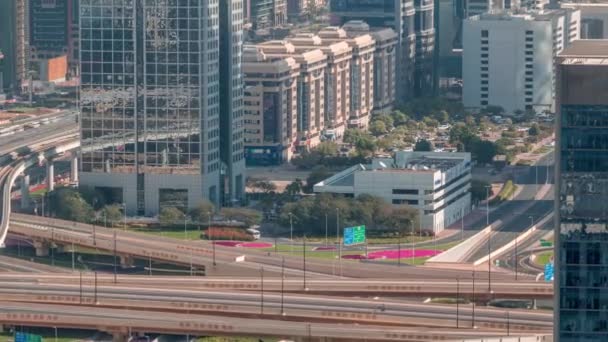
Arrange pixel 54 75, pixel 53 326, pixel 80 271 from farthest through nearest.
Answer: pixel 54 75
pixel 80 271
pixel 53 326

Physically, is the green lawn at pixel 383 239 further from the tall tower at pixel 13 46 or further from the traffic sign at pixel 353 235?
the tall tower at pixel 13 46

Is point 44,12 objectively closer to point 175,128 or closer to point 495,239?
point 175,128

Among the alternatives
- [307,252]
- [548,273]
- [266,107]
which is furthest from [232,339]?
[266,107]

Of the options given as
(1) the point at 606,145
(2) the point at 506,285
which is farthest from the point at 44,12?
(1) the point at 606,145

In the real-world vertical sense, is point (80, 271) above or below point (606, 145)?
below

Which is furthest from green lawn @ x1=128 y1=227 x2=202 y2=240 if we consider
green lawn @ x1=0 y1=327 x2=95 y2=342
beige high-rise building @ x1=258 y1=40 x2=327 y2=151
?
beige high-rise building @ x1=258 y1=40 x2=327 y2=151

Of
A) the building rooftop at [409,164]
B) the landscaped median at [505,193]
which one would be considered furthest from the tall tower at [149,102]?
the landscaped median at [505,193]

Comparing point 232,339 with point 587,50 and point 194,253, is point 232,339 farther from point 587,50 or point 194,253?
point 587,50
